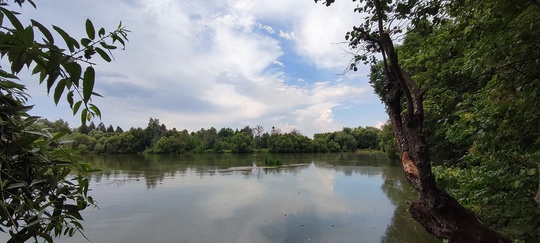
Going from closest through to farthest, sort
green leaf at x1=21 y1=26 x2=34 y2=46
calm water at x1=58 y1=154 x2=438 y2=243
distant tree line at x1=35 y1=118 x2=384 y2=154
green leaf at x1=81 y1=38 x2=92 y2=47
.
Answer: green leaf at x1=21 y1=26 x2=34 y2=46
green leaf at x1=81 y1=38 x2=92 y2=47
calm water at x1=58 y1=154 x2=438 y2=243
distant tree line at x1=35 y1=118 x2=384 y2=154

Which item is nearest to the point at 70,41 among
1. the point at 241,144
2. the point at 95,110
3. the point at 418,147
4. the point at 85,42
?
the point at 85,42

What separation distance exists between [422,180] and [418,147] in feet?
0.79

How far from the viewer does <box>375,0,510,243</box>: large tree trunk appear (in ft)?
6.43

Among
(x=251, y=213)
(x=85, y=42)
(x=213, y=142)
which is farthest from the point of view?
(x=213, y=142)

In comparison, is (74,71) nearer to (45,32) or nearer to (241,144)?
(45,32)

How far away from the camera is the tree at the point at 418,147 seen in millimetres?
1984

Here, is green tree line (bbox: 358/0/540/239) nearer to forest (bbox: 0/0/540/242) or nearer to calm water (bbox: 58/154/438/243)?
forest (bbox: 0/0/540/242)

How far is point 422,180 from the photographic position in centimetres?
216

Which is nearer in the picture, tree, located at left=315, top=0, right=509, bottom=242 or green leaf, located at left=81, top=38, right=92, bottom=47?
green leaf, located at left=81, top=38, right=92, bottom=47

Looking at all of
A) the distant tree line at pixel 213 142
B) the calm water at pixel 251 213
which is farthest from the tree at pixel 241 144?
the calm water at pixel 251 213

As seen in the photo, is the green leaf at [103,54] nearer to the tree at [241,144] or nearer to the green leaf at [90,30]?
the green leaf at [90,30]

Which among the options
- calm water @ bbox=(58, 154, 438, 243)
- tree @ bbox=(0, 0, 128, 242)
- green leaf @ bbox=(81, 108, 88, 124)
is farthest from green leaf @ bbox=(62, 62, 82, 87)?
calm water @ bbox=(58, 154, 438, 243)

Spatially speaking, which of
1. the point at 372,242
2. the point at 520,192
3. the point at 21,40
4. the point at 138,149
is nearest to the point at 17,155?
the point at 21,40

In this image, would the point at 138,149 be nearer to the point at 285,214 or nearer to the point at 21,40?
the point at 285,214
